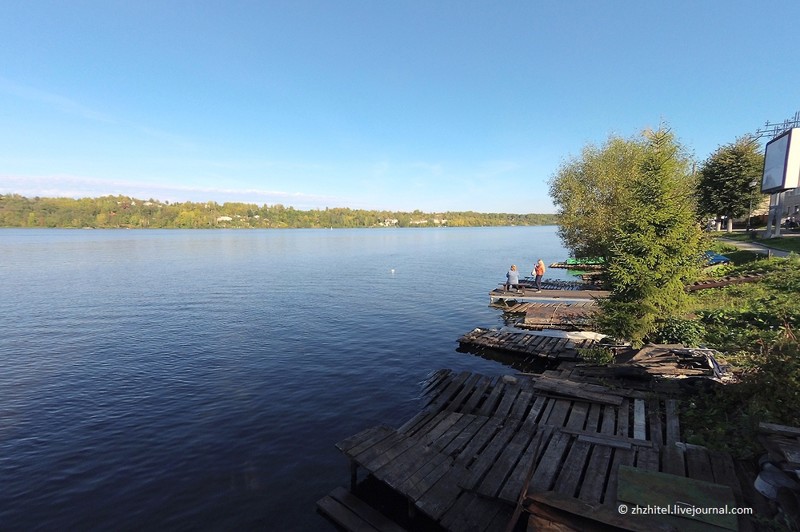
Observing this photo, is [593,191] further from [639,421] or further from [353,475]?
[353,475]

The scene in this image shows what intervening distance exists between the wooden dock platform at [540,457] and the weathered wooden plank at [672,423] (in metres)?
0.03

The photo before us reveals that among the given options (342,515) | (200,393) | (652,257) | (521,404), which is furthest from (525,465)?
(200,393)

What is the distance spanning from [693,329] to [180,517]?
20.3 m

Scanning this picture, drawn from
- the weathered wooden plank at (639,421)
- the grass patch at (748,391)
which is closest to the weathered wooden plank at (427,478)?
the weathered wooden plank at (639,421)

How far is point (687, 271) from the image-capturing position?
53.6ft

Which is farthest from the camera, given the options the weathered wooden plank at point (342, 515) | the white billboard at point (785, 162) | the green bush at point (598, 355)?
the white billboard at point (785, 162)

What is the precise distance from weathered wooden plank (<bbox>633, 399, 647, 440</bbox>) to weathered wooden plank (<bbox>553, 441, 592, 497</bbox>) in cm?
159

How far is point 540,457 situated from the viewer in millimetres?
8961

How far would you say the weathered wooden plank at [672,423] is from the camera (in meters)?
9.46

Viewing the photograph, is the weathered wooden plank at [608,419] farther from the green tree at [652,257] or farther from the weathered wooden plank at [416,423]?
the green tree at [652,257]

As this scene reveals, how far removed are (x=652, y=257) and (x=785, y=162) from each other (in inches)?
1503

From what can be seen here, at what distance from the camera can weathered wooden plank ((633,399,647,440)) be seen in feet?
32.1

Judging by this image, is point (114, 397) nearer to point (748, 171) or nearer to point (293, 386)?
point (293, 386)

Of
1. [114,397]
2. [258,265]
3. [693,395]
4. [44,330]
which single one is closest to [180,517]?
[114,397]
